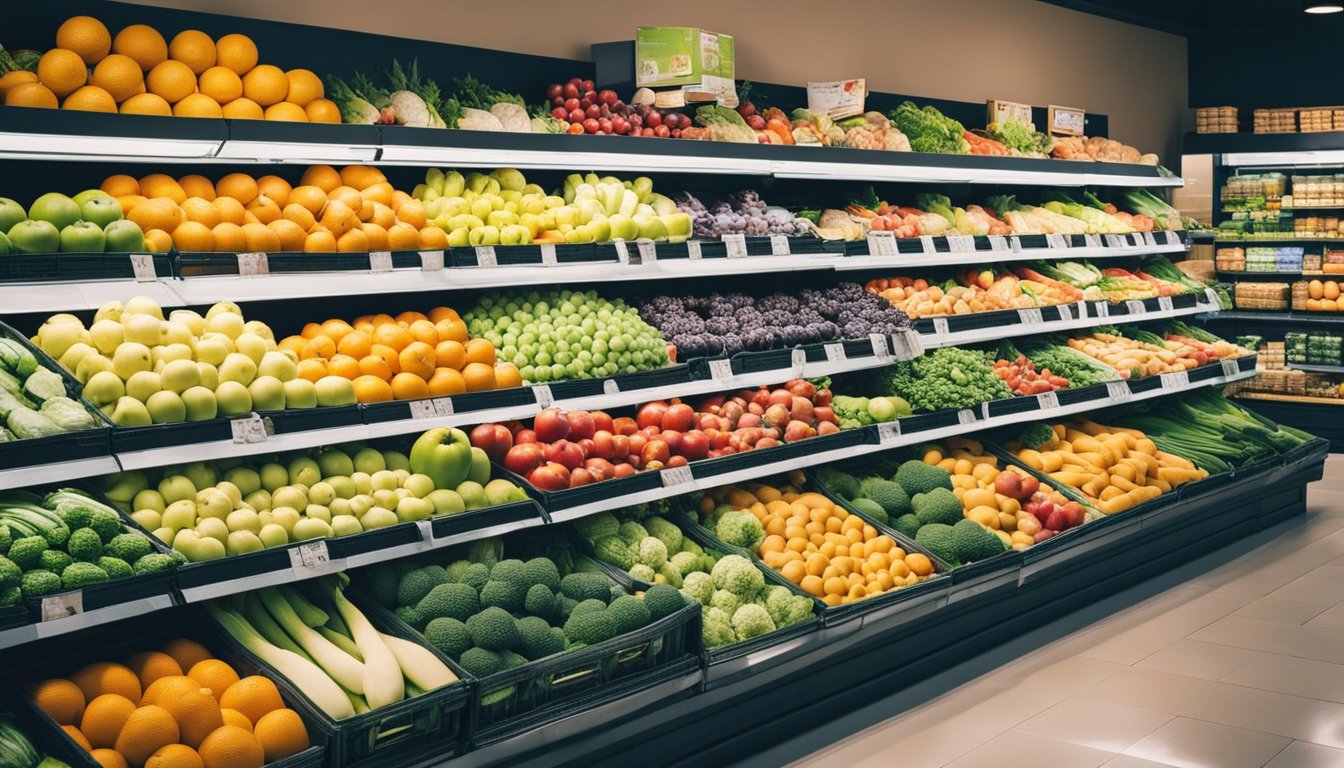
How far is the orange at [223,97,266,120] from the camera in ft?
13.5

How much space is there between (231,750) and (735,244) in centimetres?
309

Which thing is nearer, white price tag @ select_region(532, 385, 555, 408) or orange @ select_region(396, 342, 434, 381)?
orange @ select_region(396, 342, 434, 381)

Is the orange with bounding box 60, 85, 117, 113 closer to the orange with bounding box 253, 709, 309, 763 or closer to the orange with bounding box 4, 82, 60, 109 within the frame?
the orange with bounding box 4, 82, 60, 109

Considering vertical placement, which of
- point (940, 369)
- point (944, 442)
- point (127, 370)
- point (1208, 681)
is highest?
point (127, 370)

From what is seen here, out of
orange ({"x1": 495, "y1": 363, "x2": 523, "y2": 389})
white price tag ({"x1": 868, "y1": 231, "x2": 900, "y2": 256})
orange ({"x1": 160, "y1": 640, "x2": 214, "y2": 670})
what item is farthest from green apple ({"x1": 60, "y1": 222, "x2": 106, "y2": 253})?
white price tag ({"x1": 868, "y1": 231, "x2": 900, "y2": 256})

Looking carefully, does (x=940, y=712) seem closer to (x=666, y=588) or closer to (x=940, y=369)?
(x=666, y=588)

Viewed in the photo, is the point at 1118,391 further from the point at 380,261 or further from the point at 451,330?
the point at 380,261

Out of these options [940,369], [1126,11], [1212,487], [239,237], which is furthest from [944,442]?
[1126,11]

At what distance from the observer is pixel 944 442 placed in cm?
629

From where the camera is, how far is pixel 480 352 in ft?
14.3

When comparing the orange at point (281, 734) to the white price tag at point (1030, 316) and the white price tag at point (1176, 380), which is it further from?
the white price tag at point (1176, 380)

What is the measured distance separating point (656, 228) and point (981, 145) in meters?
3.05

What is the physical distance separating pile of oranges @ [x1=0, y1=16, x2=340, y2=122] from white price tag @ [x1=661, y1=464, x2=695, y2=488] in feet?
5.65

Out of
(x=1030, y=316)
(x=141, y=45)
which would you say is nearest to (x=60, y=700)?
(x=141, y=45)
